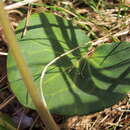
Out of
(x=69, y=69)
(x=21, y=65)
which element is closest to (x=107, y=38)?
(x=69, y=69)

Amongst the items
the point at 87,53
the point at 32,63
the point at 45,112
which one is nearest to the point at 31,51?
the point at 32,63

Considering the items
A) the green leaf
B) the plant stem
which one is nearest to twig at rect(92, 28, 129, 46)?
the green leaf

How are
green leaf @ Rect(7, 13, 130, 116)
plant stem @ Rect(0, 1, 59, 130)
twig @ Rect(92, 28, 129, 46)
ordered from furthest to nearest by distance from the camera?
1. twig @ Rect(92, 28, 129, 46)
2. green leaf @ Rect(7, 13, 130, 116)
3. plant stem @ Rect(0, 1, 59, 130)

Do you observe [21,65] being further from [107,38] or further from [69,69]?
[107,38]

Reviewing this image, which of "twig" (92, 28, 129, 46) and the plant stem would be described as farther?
"twig" (92, 28, 129, 46)

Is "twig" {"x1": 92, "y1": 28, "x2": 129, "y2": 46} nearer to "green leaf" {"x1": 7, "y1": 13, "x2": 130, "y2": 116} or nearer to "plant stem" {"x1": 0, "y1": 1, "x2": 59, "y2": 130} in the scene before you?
"green leaf" {"x1": 7, "y1": 13, "x2": 130, "y2": 116}

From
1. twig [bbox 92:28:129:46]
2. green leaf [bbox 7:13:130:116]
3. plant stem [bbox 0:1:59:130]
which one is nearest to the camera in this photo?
plant stem [bbox 0:1:59:130]

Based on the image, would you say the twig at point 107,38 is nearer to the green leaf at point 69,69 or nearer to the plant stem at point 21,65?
the green leaf at point 69,69

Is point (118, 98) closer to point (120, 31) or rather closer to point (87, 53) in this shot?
point (87, 53)
